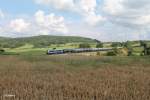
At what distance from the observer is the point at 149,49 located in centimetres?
9038

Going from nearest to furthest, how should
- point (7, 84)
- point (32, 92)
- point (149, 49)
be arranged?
point (32, 92) < point (7, 84) < point (149, 49)

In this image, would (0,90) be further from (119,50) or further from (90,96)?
(119,50)

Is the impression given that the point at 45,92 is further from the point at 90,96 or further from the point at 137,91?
the point at 137,91

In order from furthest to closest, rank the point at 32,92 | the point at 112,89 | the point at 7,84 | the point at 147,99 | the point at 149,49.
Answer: the point at 149,49 → the point at 7,84 → the point at 112,89 → the point at 32,92 → the point at 147,99

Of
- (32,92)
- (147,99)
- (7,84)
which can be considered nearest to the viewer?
(147,99)

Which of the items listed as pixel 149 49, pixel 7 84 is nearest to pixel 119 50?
pixel 149 49

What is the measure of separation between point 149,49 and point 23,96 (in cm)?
7958

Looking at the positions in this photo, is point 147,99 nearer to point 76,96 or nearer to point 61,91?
point 76,96

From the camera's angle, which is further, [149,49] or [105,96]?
[149,49]

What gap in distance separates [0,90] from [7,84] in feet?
7.96

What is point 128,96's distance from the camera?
47.3 ft

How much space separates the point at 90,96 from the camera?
14297mm

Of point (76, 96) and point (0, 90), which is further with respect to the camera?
point (0, 90)

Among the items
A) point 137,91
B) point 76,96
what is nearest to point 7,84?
point 76,96
